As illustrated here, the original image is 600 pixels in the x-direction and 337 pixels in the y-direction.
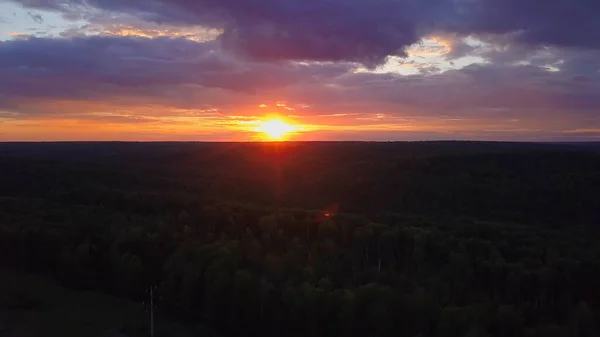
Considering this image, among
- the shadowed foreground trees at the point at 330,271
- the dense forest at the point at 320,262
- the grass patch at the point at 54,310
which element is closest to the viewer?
the shadowed foreground trees at the point at 330,271

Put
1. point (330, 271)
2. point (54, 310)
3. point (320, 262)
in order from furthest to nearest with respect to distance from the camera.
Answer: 1. point (320, 262)
2. point (330, 271)
3. point (54, 310)

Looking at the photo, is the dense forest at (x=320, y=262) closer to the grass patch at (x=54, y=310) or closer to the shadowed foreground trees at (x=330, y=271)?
the shadowed foreground trees at (x=330, y=271)

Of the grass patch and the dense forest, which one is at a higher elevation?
the dense forest

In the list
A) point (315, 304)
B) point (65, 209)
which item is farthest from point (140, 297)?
point (65, 209)

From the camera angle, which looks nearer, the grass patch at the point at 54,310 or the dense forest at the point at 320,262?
the dense forest at the point at 320,262

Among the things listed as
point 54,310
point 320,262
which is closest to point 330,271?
point 320,262

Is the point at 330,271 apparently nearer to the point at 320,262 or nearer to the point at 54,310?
the point at 320,262

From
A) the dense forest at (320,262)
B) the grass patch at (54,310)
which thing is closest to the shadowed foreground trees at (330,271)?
the dense forest at (320,262)

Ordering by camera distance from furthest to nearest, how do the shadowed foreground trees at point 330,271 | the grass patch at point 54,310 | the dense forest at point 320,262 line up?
the grass patch at point 54,310 → the dense forest at point 320,262 → the shadowed foreground trees at point 330,271

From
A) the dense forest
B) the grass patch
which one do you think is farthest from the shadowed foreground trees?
the grass patch

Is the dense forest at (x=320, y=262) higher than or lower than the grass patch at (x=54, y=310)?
higher

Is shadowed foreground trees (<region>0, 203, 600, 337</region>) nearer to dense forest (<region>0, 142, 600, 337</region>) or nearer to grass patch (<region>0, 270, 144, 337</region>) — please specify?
dense forest (<region>0, 142, 600, 337</region>)

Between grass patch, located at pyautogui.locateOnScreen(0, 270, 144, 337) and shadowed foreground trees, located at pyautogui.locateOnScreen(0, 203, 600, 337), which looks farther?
grass patch, located at pyautogui.locateOnScreen(0, 270, 144, 337)
